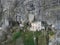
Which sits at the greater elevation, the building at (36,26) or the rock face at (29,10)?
the rock face at (29,10)

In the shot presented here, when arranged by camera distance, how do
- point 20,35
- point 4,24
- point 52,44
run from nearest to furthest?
point 52,44 → point 20,35 → point 4,24

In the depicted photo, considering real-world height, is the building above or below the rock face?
below

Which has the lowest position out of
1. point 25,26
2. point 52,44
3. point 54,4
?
point 52,44

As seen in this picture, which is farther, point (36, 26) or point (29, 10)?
point (29, 10)

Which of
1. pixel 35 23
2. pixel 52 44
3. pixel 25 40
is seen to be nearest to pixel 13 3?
pixel 35 23

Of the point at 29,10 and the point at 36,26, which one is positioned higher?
the point at 29,10

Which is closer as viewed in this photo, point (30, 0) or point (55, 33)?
point (55, 33)

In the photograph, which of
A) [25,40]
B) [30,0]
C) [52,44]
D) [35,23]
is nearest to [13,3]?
[30,0]

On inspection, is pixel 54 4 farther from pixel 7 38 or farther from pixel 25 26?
pixel 7 38

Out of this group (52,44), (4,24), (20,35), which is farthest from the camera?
(4,24)

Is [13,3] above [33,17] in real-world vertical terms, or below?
above
